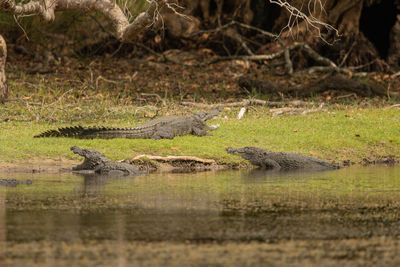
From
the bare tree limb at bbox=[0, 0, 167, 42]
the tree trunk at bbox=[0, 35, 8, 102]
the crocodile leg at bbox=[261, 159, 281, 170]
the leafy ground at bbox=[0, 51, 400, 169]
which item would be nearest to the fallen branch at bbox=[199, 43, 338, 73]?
the leafy ground at bbox=[0, 51, 400, 169]

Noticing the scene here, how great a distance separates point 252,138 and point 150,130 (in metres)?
1.94

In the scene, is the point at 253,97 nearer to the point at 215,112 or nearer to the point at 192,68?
the point at 215,112

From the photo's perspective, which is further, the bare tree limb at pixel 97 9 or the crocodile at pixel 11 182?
the bare tree limb at pixel 97 9

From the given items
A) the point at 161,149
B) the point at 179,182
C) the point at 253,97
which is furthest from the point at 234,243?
the point at 253,97

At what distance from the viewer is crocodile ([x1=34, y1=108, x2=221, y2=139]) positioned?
42.1 feet

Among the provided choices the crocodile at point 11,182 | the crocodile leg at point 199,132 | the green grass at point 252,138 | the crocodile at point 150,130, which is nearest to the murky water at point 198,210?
the crocodile at point 11,182

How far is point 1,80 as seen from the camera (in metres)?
17.5

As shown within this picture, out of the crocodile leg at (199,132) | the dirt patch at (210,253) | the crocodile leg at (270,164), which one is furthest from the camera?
the crocodile leg at (199,132)

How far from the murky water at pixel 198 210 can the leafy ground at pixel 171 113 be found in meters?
1.73

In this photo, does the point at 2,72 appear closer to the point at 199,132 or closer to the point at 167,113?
the point at 167,113

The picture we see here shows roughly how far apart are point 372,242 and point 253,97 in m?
12.2

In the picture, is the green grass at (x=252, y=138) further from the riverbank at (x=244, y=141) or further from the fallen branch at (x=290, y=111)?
the fallen branch at (x=290, y=111)

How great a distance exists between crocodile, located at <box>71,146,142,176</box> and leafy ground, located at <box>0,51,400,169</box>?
756mm

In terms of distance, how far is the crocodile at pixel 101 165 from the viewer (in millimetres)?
10938
